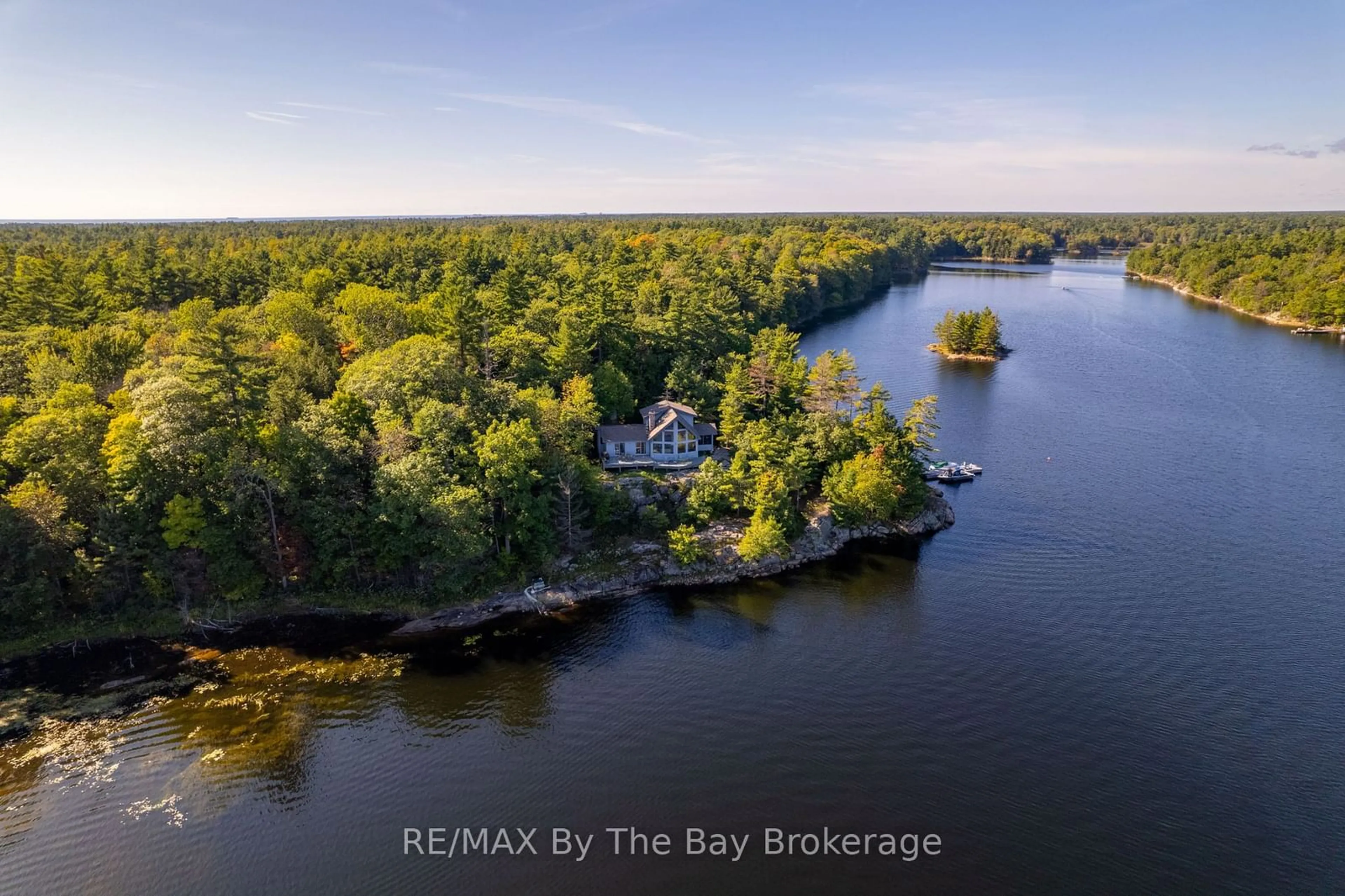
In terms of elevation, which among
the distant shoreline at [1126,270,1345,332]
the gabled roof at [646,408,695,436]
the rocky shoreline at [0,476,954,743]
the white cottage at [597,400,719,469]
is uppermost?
the distant shoreline at [1126,270,1345,332]

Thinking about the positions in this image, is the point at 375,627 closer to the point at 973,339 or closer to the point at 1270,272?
the point at 973,339

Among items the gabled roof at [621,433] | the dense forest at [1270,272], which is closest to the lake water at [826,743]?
the gabled roof at [621,433]

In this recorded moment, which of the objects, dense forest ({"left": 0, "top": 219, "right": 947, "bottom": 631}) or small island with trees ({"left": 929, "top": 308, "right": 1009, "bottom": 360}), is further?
small island with trees ({"left": 929, "top": 308, "right": 1009, "bottom": 360})

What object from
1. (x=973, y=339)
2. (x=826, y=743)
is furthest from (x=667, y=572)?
(x=973, y=339)

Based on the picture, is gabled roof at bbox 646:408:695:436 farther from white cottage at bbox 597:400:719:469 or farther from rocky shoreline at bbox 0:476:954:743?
rocky shoreline at bbox 0:476:954:743

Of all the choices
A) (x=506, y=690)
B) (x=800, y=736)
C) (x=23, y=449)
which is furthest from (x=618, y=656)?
(x=23, y=449)

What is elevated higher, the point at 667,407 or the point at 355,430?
the point at 355,430

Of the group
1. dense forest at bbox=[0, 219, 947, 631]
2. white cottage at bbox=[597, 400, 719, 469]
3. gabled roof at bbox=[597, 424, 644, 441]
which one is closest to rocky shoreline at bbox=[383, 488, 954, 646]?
dense forest at bbox=[0, 219, 947, 631]
